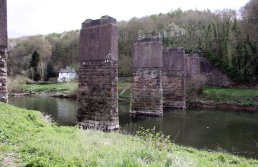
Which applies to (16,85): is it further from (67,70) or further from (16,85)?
(67,70)

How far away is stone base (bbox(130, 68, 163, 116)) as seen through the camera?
78.8 ft

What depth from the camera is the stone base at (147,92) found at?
24.0 metres

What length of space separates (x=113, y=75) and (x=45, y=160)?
10683 millimetres

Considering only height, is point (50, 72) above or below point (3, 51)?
below

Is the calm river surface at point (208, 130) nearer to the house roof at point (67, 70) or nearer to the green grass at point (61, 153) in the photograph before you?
the green grass at point (61, 153)

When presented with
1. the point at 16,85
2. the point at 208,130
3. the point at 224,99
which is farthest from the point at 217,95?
the point at 16,85

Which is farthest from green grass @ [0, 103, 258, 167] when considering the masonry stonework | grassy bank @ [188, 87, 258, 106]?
the masonry stonework

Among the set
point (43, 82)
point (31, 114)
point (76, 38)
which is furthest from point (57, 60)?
point (31, 114)

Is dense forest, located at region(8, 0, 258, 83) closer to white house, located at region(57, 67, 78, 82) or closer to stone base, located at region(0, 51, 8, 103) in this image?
white house, located at region(57, 67, 78, 82)

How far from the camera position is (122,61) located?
45781 mm

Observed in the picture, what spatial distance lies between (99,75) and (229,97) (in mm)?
20799

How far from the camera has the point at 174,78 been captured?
30.5 meters

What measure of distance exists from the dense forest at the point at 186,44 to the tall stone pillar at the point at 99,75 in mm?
18717

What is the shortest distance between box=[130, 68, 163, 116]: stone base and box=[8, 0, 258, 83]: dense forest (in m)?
10.9
